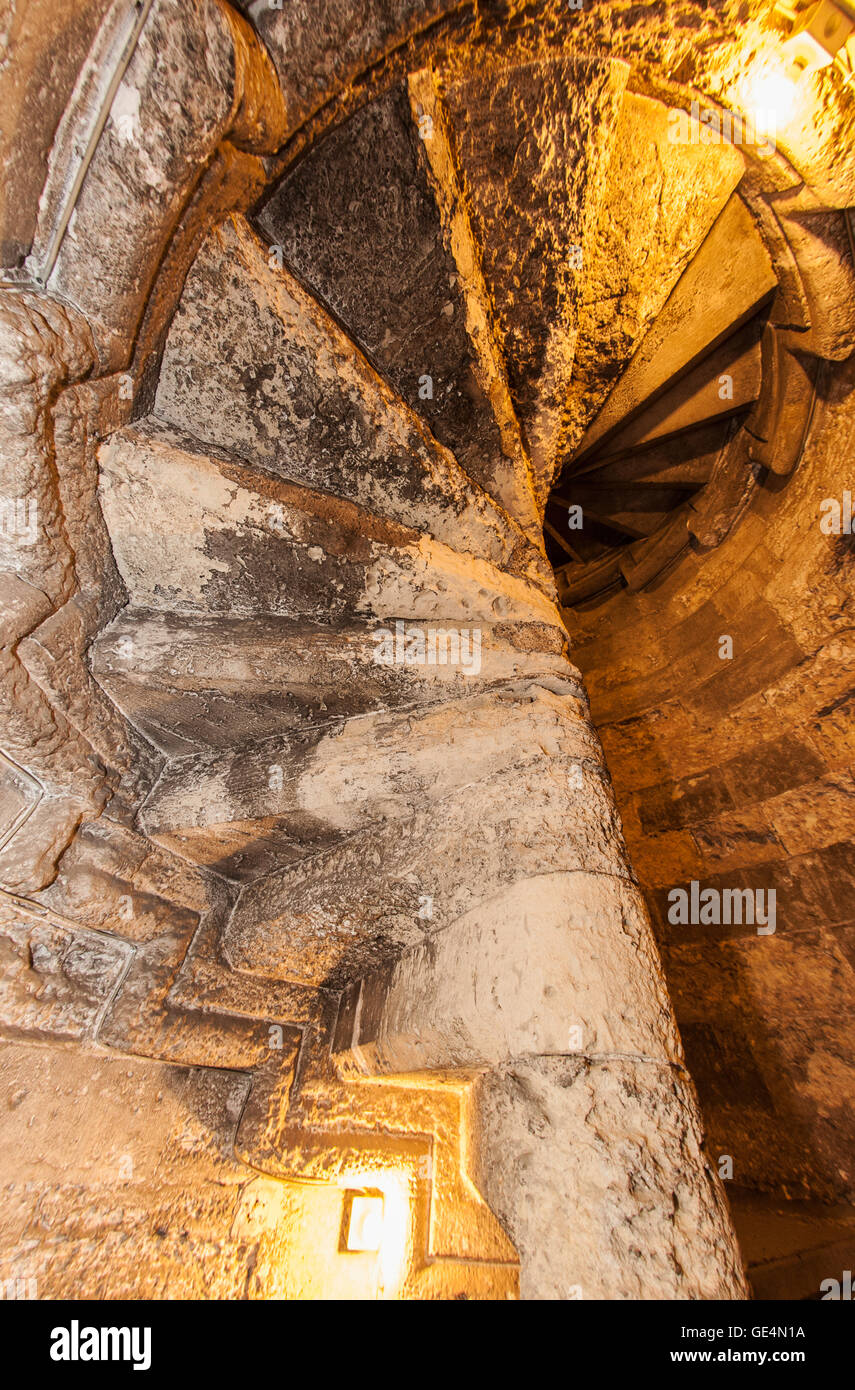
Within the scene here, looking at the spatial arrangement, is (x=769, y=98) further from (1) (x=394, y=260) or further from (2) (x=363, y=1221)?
(2) (x=363, y=1221)

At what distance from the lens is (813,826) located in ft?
6.98

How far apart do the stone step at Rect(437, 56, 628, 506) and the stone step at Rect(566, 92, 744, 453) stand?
0.28 ft

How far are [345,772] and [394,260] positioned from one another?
1.20 metres

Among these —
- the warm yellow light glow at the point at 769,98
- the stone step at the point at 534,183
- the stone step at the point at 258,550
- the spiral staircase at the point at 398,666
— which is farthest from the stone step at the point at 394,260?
the warm yellow light glow at the point at 769,98

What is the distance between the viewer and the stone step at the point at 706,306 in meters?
1.86

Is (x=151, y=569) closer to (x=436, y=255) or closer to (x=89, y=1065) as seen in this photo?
(x=436, y=255)

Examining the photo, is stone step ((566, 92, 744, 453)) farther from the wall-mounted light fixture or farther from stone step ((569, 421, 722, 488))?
the wall-mounted light fixture

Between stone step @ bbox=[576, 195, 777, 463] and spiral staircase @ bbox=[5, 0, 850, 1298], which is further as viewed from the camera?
stone step @ bbox=[576, 195, 777, 463]

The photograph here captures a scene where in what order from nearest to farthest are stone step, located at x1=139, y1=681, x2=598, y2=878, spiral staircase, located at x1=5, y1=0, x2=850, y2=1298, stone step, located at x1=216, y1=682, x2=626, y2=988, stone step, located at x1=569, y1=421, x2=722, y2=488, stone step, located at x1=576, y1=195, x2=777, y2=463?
spiral staircase, located at x1=5, y1=0, x2=850, y2=1298, stone step, located at x1=216, y1=682, x2=626, y2=988, stone step, located at x1=139, y1=681, x2=598, y2=878, stone step, located at x1=576, y1=195, x2=777, y2=463, stone step, located at x1=569, y1=421, x2=722, y2=488

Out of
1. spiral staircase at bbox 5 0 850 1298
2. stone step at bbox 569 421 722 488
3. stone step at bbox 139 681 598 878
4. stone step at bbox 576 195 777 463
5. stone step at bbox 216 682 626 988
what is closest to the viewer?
spiral staircase at bbox 5 0 850 1298

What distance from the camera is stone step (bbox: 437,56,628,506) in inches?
45.4

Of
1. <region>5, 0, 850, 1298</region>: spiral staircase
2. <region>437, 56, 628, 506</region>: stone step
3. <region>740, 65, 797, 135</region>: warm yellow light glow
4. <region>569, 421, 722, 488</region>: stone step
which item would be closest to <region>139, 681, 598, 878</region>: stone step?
<region>5, 0, 850, 1298</region>: spiral staircase

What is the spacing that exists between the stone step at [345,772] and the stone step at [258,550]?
295 mm

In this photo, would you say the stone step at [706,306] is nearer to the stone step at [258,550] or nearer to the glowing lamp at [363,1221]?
the stone step at [258,550]
